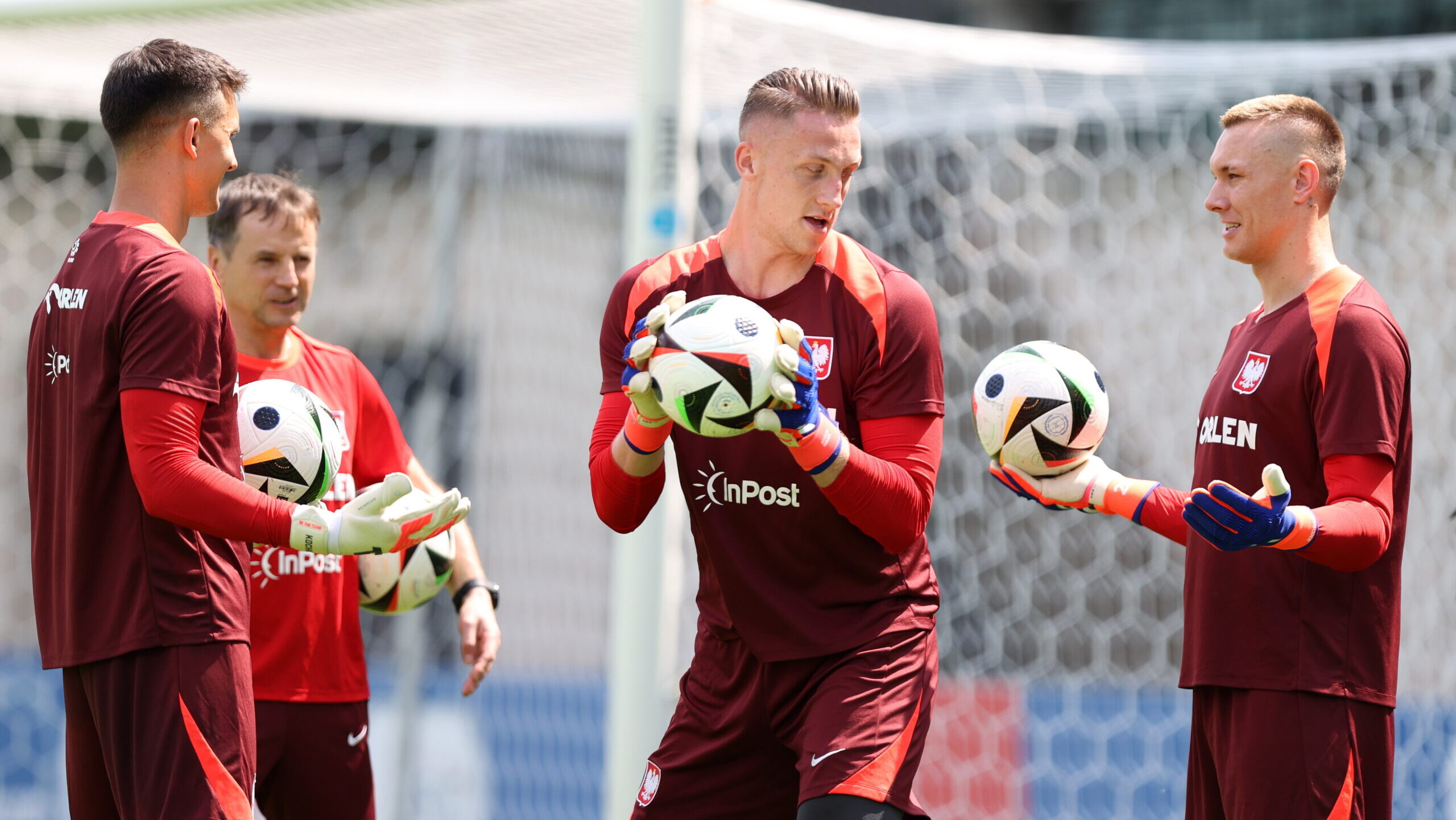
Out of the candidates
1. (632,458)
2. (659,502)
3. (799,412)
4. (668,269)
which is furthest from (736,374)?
(659,502)

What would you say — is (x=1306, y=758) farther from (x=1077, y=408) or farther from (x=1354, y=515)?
(x=1077, y=408)

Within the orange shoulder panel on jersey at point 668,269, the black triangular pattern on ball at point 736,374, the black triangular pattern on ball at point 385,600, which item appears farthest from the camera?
the black triangular pattern on ball at point 385,600

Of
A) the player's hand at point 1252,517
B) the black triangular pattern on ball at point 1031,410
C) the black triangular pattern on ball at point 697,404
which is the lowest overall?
the player's hand at point 1252,517

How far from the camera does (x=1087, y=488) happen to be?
3721 millimetres

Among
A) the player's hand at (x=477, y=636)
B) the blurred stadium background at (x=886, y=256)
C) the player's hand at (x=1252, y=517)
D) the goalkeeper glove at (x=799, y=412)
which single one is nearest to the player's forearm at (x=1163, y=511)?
the player's hand at (x=1252, y=517)

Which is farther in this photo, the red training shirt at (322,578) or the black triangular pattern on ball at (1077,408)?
the red training shirt at (322,578)

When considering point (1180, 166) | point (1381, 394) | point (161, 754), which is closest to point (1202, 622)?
point (1381, 394)

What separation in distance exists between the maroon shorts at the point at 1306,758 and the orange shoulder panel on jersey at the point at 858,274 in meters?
1.24

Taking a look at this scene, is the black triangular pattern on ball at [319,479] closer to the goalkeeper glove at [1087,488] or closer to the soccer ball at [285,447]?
the soccer ball at [285,447]

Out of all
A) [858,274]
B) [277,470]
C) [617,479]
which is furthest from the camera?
[277,470]

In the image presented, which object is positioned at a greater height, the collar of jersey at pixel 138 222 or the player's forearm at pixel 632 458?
the collar of jersey at pixel 138 222

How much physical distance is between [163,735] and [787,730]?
54.4 inches

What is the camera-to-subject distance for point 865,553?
339cm

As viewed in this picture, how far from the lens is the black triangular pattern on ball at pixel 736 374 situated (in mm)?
2908
